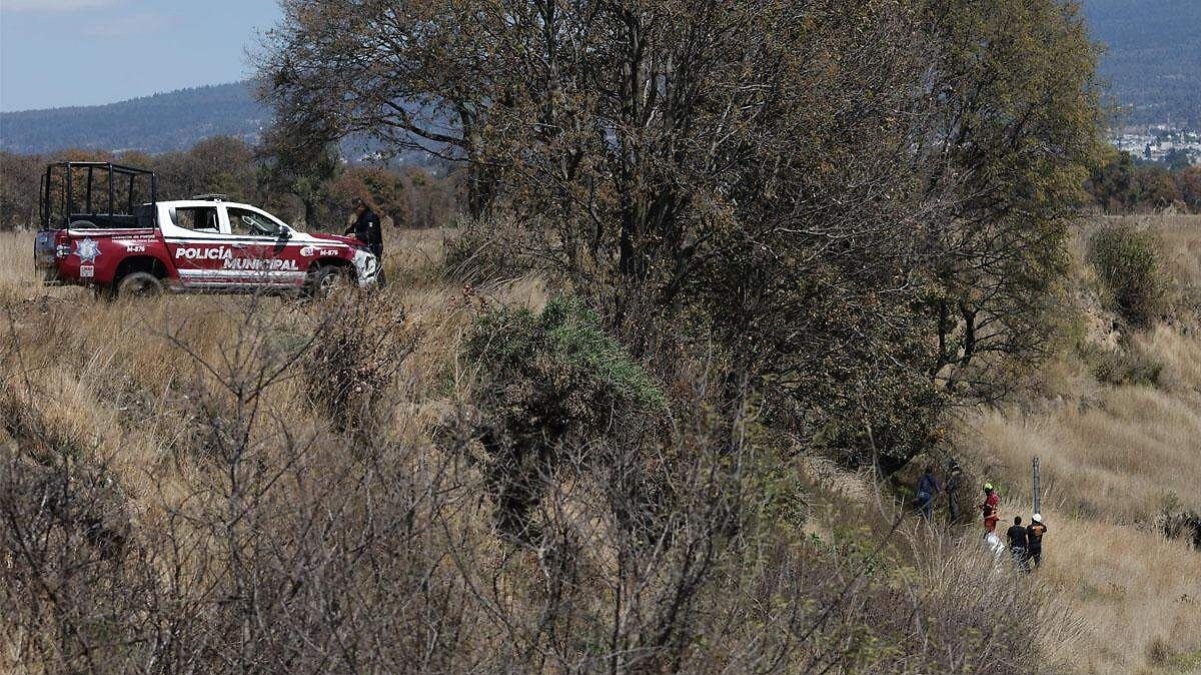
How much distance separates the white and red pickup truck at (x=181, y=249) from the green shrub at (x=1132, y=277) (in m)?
28.4

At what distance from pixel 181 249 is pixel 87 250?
1.17m

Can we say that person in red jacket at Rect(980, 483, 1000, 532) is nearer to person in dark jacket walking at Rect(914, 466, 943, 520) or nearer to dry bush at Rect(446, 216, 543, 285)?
person in dark jacket walking at Rect(914, 466, 943, 520)

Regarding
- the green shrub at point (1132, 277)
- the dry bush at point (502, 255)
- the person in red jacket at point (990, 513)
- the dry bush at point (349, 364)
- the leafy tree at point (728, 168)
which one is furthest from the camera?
the green shrub at point (1132, 277)

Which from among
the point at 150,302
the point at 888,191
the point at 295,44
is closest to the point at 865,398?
the point at 888,191

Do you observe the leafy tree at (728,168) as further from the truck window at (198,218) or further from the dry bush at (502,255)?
the truck window at (198,218)

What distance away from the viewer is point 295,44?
89.7 ft

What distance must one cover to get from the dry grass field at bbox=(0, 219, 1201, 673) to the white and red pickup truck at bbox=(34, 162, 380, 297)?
1.59ft

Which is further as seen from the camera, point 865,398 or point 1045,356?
point 1045,356

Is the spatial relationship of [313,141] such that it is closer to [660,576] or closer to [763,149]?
[763,149]

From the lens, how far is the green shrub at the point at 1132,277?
130 feet

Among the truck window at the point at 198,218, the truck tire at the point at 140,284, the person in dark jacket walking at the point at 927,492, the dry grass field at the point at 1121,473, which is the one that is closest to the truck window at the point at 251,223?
the truck window at the point at 198,218

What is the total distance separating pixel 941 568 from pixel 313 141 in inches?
801

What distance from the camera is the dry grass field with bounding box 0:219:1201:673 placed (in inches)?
340

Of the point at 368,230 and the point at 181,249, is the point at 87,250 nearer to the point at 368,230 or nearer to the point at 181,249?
the point at 181,249
